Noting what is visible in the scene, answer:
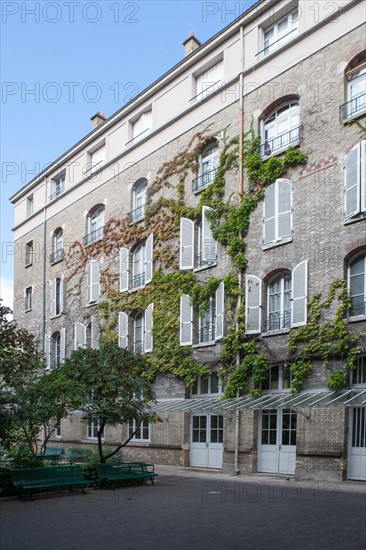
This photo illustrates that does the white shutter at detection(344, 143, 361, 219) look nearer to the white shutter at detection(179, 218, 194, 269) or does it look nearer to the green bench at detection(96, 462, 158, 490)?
the white shutter at detection(179, 218, 194, 269)

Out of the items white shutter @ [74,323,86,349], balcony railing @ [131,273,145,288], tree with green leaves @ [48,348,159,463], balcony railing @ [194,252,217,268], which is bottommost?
tree with green leaves @ [48,348,159,463]

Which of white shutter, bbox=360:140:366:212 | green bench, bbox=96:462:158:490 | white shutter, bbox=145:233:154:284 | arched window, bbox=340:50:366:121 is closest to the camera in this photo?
green bench, bbox=96:462:158:490

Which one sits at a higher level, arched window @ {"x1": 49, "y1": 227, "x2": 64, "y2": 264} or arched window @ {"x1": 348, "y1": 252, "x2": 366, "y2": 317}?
arched window @ {"x1": 49, "y1": 227, "x2": 64, "y2": 264}

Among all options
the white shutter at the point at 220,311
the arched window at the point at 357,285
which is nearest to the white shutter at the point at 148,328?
the white shutter at the point at 220,311

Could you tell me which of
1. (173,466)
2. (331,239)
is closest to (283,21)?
(331,239)

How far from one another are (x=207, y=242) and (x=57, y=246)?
14082 mm

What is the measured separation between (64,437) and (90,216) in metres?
10.8

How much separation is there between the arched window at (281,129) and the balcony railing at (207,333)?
618cm

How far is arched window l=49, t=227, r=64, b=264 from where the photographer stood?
32938 millimetres

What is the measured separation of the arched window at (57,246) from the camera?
3294 cm

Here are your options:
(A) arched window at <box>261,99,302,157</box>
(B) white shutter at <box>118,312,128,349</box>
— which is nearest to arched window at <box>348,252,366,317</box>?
(A) arched window at <box>261,99,302,157</box>

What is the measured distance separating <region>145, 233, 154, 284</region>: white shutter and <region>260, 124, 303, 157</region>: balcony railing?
642cm

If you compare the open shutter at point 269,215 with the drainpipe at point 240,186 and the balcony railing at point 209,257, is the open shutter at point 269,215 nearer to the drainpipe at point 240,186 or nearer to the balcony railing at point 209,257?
the drainpipe at point 240,186

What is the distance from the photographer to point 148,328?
2428 cm
